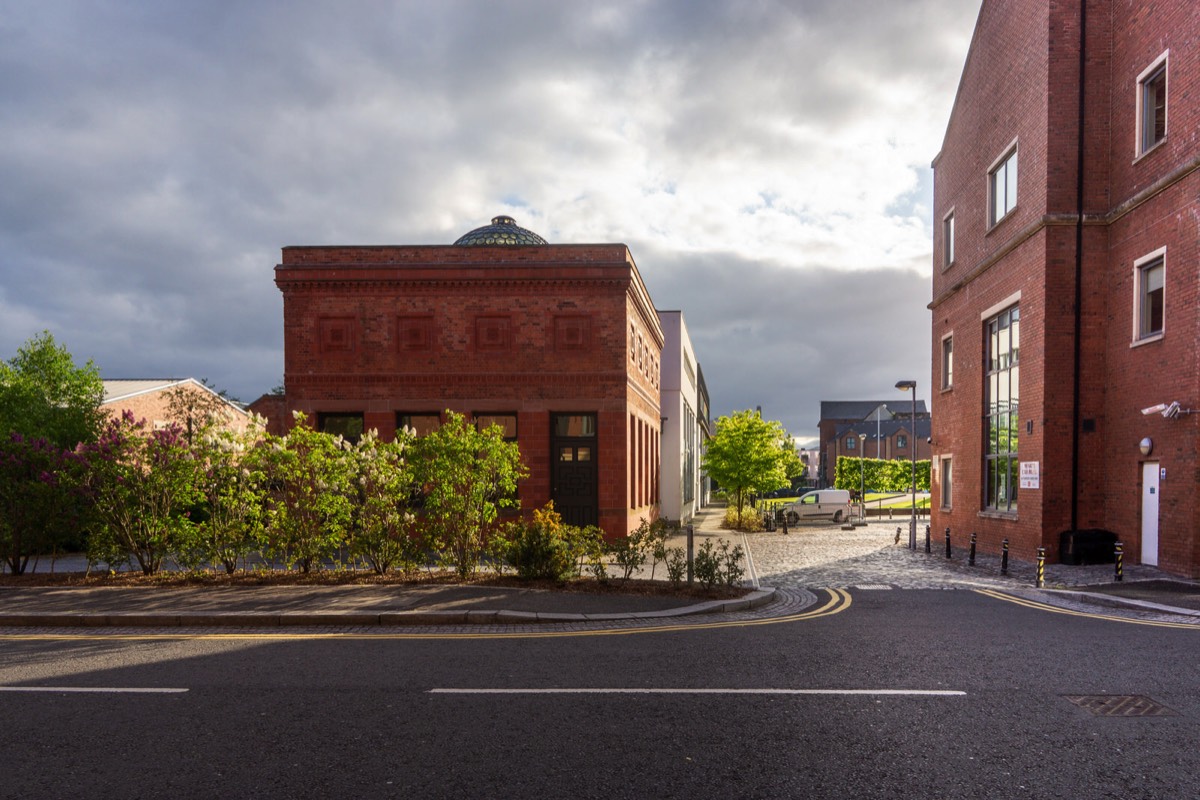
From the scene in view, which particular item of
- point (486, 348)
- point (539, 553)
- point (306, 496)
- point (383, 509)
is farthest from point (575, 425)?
point (306, 496)

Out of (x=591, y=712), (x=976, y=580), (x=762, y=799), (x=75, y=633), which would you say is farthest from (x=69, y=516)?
(x=976, y=580)

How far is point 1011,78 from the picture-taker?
18.9m

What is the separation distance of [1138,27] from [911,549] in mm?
14493

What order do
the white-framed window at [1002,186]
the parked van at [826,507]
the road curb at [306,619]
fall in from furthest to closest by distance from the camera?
the parked van at [826,507], the white-framed window at [1002,186], the road curb at [306,619]

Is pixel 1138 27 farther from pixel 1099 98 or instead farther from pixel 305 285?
pixel 305 285

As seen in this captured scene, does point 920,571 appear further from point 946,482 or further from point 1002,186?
point 1002,186

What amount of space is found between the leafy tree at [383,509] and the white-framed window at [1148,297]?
50.5ft

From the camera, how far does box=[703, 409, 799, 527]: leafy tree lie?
110 feet

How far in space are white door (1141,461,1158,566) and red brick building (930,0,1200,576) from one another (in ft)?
0.14

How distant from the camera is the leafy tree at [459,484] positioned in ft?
43.3

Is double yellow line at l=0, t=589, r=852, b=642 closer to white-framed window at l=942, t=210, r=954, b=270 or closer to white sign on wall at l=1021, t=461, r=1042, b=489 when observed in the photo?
white sign on wall at l=1021, t=461, r=1042, b=489

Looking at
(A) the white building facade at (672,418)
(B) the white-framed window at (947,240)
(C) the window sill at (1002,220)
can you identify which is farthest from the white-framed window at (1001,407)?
(A) the white building facade at (672,418)

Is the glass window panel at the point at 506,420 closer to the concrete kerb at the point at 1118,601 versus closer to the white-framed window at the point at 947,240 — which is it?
the concrete kerb at the point at 1118,601

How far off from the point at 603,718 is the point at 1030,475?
1545cm
